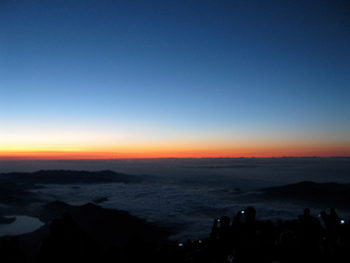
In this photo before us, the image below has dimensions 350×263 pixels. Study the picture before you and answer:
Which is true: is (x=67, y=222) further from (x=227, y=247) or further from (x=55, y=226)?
(x=227, y=247)

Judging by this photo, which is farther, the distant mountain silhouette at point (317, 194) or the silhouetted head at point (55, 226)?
the distant mountain silhouette at point (317, 194)

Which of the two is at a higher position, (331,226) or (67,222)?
(67,222)

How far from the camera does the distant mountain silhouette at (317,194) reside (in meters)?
35.7

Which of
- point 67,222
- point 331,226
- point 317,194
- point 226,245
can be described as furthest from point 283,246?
point 317,194

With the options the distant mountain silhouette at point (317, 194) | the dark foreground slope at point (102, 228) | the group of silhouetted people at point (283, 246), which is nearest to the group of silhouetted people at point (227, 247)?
the group of silhouetted people at point (283, 246)

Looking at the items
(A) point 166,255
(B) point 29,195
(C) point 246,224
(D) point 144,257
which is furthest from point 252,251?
(B) point 29,195

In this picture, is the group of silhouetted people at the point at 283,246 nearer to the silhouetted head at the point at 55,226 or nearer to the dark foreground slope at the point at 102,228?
the silhouetted head at the point at 55,226

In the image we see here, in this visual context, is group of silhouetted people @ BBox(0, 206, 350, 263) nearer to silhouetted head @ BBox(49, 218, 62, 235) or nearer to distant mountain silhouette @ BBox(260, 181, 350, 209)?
silhouetted head @ BBox(49, 218, 62, 235)

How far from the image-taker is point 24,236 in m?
16.3

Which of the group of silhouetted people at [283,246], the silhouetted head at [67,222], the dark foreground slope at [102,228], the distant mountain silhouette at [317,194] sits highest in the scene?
the silhouetted head at [67,222]

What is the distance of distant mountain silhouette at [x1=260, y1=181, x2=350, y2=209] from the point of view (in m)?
35.7

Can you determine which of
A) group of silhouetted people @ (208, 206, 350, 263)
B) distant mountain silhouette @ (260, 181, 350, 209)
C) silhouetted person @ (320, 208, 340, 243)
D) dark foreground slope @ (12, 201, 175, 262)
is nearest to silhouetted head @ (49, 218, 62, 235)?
group of silhouetted people @ (208, 206, 350, 263)

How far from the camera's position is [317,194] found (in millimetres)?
41406

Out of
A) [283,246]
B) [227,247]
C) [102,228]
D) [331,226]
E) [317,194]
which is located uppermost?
[283,246]
